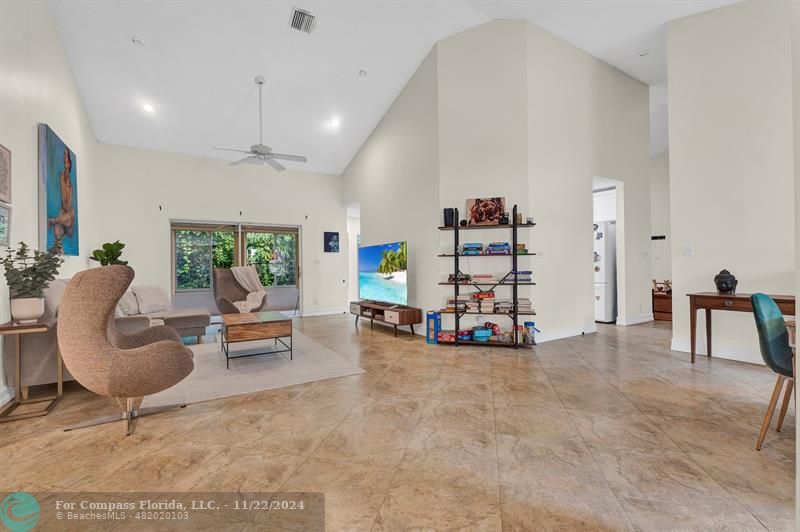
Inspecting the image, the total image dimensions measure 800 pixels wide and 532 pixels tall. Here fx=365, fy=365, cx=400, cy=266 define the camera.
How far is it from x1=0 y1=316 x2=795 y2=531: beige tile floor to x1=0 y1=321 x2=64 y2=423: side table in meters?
0.11

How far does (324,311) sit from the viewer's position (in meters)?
8.02

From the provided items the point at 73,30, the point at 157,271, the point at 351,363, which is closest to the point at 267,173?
the point at 157,271

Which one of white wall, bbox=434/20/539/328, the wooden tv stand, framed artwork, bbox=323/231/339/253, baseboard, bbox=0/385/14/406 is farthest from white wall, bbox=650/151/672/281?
baseboard, bbox=0/385/14/406

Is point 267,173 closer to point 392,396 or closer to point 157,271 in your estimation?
point 157,271

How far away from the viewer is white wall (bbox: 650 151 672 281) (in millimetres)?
7422

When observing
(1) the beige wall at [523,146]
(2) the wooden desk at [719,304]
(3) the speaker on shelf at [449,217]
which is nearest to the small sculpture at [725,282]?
(2) the wooden desk at [719,304]

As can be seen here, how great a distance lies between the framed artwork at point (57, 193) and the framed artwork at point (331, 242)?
424cm

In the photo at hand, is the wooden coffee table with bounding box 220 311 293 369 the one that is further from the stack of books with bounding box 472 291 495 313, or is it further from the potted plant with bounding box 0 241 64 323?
the stack of books with bounding box 472 291 495 313

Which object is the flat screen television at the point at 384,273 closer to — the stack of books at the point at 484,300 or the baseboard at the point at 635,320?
the stack of books at the point at 484,300

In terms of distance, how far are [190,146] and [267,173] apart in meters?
1.42

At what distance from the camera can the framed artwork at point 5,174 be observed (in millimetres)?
2809

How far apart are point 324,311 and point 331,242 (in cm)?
153

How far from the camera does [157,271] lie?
258 inches

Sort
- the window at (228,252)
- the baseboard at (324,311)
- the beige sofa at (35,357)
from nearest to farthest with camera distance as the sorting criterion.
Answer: the beige sofa at (35,357) → the window at (228,252) → the baseboard at (324,311)
